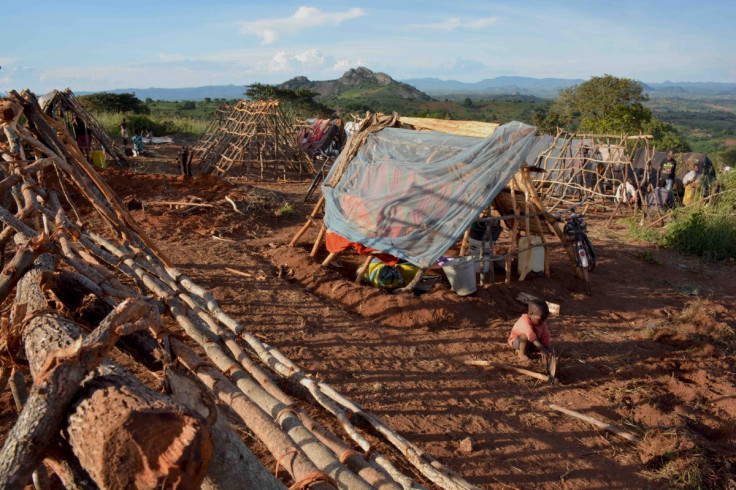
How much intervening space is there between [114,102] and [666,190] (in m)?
28.6

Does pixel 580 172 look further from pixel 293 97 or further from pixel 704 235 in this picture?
pixel 293 97

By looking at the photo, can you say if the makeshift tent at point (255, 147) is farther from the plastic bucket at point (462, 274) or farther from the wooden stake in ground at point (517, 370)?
the wooden stake in ground at point (517, 370)

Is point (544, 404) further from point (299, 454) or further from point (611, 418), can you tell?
point (299, 454)

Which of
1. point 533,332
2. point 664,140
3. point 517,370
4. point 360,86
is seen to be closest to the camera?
point 517,370

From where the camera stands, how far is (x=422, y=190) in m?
5.77

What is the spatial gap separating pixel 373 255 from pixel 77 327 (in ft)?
13.1

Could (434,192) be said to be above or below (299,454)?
above

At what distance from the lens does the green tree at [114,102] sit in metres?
27.3

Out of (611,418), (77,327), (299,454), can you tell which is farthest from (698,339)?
(77,327)

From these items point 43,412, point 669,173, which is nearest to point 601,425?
point 43,412

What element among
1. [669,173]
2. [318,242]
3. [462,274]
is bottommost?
[462,274]

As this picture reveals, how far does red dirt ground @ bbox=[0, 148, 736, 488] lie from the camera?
3.39 meters

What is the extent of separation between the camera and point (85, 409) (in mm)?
1441

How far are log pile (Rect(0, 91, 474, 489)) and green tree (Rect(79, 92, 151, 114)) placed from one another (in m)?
27.9
